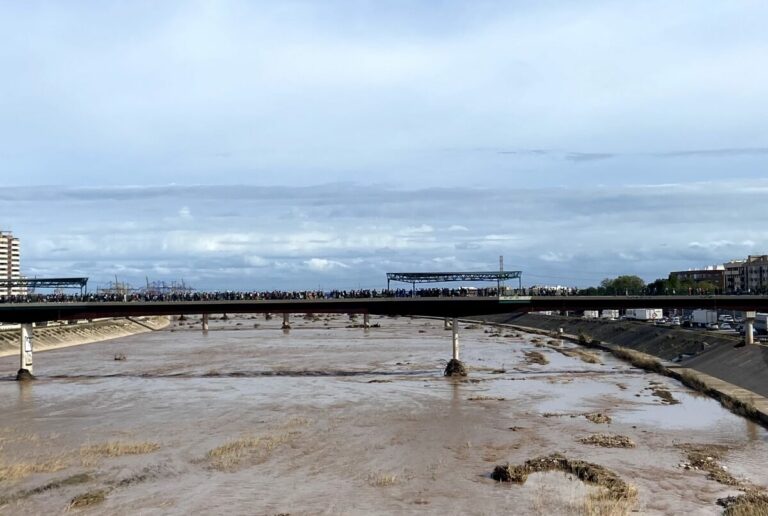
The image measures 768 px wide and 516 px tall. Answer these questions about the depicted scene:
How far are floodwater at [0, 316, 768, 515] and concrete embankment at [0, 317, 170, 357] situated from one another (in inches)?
1360

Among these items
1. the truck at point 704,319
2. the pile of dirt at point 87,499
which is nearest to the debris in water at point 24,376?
the pile of dirt at point 87,499

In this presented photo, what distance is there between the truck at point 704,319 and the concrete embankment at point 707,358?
21.3 feet

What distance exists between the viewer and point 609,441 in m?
36.1

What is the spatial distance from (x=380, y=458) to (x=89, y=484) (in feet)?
35.8

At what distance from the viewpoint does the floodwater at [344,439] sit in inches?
1039

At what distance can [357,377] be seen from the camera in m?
64.9

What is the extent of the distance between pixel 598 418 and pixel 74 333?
4062 inches

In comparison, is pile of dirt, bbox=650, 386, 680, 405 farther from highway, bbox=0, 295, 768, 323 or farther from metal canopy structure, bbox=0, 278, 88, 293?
metal canopy structure, bbox=0, 278, 88, 293

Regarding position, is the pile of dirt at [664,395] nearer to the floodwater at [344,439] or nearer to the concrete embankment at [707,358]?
the floodwater at [344,439]

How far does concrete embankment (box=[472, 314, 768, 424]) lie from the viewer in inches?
1986

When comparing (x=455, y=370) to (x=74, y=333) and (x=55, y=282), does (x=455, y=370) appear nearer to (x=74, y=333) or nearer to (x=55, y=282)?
(x=55, y=282)

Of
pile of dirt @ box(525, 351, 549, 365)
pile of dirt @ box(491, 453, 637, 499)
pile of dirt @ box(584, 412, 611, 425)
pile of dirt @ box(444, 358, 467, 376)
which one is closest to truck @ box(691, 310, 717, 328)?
pile of dirt @ box(525, 351, 549, 365)

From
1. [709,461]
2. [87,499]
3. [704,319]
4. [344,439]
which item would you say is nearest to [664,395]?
[709,461]

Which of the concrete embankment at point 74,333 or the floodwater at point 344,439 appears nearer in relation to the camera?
the floodwater at point 344,439
